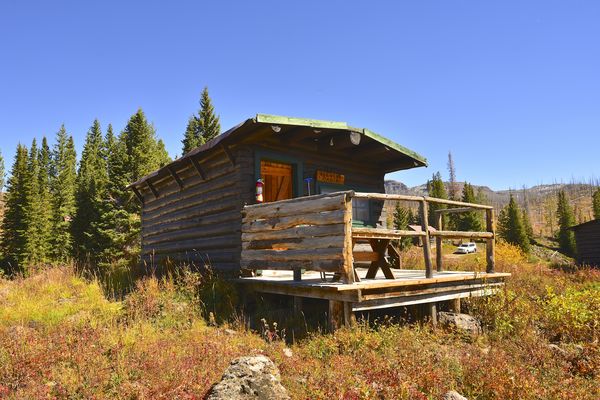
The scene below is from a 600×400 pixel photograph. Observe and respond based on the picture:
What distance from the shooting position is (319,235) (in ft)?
22.6

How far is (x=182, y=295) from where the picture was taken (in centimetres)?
835

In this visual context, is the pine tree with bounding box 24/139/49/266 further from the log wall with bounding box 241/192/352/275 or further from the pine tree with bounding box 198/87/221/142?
the log wall with bounding box 241/192/352/275

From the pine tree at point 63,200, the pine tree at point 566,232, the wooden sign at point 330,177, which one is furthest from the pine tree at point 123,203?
the pine tree at point 566,232

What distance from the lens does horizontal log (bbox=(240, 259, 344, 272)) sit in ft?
21.4

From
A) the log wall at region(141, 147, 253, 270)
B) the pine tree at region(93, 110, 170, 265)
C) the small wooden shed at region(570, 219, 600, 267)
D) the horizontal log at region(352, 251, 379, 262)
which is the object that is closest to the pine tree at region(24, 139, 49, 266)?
the pine tree at region(93, 110, 170, 265)

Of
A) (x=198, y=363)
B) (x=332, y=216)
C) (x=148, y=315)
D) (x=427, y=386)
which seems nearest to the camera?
(x=427, y=386)

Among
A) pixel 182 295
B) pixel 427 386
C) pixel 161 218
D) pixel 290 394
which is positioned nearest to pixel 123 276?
pixel 161 218

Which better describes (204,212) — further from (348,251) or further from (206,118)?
(206,118)

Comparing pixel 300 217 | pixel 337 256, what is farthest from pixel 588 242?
pixel 337 256

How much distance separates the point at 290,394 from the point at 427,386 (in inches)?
66.0

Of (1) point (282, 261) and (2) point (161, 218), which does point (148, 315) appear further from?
(2) point (161, 218)

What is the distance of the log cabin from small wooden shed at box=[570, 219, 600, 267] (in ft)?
89.3

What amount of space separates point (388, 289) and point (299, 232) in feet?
6.25

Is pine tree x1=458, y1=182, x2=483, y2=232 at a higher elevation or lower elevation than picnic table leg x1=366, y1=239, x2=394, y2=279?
higher
